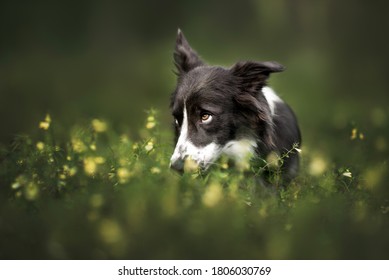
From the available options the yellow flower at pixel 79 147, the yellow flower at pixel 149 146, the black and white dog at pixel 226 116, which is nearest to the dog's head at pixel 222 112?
the black and white dog at pixel 226 116

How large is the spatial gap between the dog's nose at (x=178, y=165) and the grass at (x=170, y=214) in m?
0.11

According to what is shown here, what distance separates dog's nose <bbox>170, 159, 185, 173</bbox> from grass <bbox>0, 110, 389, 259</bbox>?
106 millimetres

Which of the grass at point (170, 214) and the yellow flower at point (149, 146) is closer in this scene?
the grass at point (170, 214)

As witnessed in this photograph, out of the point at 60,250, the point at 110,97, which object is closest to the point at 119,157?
the point at 60,250

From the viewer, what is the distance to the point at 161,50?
1753 centimetres

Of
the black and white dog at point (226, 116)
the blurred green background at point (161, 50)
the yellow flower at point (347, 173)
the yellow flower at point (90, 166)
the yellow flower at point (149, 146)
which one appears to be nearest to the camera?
the yellow flower at point (90, 166)

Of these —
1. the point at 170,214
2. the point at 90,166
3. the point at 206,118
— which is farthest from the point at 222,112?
the point at 170,214

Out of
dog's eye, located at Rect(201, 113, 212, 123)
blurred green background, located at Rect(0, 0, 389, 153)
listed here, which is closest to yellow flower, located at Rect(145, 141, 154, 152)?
dog's eye, located at Rect(201, 113, 212, 123)

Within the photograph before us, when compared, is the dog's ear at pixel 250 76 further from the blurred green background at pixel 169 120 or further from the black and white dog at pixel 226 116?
the blurred green background at pixel 169 120

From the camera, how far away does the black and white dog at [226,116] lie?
540cm

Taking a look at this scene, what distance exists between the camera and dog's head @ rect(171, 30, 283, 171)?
5.41 meters

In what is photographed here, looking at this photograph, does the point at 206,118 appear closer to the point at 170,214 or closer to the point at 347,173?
the point at 347,173

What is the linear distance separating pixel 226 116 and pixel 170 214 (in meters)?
1.75

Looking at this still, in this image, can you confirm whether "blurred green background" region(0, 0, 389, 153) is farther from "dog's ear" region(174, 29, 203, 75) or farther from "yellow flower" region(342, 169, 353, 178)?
"yellow flower" region(342, 169, 353, 178)
